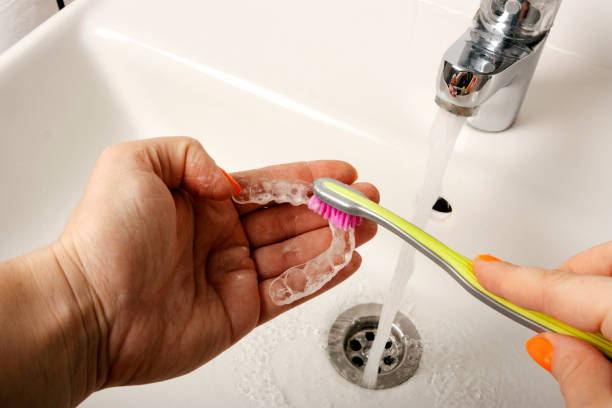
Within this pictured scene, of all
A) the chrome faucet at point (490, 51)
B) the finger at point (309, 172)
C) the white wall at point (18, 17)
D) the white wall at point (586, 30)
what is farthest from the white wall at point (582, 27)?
the white wall at point (18, 17)

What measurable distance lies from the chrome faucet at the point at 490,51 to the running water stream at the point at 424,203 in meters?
0.03

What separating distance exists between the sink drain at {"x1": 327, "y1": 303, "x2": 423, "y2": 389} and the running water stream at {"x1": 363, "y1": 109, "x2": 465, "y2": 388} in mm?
16

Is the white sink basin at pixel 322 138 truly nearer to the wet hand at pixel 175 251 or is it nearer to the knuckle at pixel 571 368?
the wet hand at pixel 175 251

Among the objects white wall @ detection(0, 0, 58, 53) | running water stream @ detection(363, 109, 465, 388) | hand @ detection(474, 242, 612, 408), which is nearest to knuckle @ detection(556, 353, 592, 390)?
hand @ detection(474, 242, 612, 408)

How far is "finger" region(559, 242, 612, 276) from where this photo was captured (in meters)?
0.36

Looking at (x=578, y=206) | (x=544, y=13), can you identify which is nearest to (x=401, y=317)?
(x=578, y=206)

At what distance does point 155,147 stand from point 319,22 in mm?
261

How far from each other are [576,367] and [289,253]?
273 millimetres

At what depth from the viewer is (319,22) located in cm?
59

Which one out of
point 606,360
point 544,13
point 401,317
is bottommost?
point 401,317

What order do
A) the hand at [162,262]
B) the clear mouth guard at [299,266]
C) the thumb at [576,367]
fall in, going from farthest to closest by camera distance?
the clear mouth guard at [299,266]
the hand at [162,262]
the thumb at [576,367]

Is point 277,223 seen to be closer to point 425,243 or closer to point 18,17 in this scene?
point 425,243

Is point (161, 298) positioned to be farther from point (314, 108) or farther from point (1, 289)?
point (314, 108)

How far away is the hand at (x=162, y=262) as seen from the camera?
385 mm
